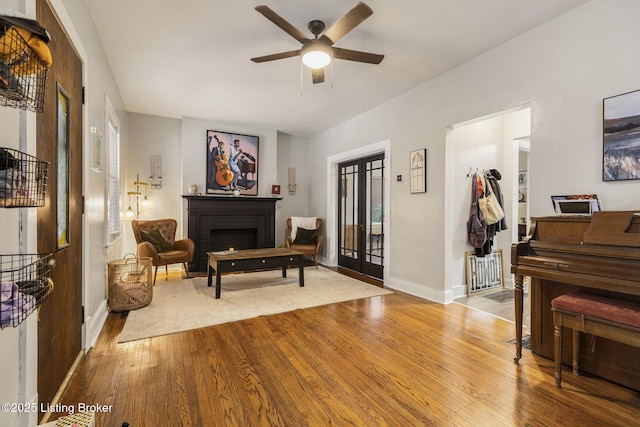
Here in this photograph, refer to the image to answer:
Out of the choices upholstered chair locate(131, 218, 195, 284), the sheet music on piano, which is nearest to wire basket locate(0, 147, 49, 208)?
the sheet music on piano

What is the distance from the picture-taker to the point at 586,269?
6.48 feet

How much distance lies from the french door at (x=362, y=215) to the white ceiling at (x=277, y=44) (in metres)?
1.14

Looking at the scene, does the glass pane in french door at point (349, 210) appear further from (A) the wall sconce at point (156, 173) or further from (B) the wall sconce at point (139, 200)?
(B) the wall sconce at point (139, 200)

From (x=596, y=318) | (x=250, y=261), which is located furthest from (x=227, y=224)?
→ (x=596, y=318)

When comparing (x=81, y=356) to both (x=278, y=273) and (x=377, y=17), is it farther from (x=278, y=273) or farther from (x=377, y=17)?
(x=377, y=17)

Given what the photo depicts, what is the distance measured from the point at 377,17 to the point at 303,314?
3.03 m

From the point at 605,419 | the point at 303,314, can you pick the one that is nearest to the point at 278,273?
the point at 303,314

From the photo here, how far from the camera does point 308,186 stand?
279 inches

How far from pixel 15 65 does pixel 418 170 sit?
12.9 ft

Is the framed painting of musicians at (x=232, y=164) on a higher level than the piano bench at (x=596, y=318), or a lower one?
higher

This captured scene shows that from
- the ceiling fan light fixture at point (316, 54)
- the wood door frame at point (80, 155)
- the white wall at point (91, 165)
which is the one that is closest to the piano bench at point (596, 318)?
the ceiling fan light fixture at point (316, 54)

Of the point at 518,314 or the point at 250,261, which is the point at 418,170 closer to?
the point at 518,314

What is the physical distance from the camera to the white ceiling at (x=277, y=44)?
2.53 m

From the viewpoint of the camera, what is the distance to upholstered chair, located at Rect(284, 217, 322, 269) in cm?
597
